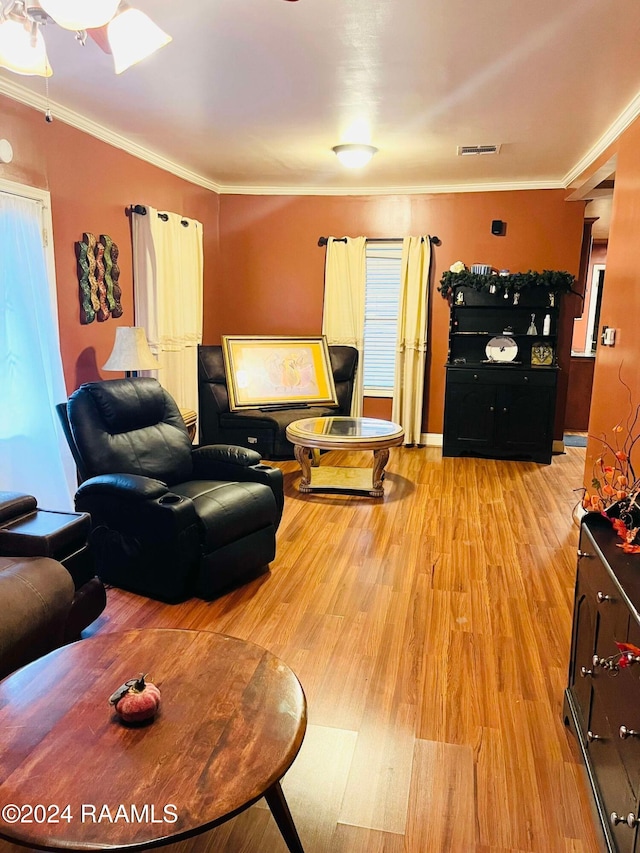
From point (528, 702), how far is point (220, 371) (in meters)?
4.13

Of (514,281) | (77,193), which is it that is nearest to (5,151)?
(77,193)

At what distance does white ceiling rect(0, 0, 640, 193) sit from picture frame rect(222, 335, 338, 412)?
5.40 feet

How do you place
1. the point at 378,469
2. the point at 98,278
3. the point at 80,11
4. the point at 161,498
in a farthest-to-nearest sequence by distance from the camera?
the point at 378,469
the point at 98,278
the point at 161,498
the point at 80,11

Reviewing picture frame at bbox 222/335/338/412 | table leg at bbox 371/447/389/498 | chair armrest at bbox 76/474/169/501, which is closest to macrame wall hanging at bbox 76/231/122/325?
picture frame at bbox 222/335/338/412

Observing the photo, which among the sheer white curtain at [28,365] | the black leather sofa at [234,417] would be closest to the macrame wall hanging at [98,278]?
the sheer white curtain at [28,365]

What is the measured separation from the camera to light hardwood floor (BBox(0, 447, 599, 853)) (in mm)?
1689

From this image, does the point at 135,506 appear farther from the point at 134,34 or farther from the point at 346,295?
the point at 346,295

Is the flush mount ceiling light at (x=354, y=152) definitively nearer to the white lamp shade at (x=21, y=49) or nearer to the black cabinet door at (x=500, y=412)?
the black cabinet door at (x=500, y=412)

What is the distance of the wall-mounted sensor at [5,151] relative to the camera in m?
3.19

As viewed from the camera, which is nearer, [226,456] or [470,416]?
[226,456]

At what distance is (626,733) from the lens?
4.50 ft

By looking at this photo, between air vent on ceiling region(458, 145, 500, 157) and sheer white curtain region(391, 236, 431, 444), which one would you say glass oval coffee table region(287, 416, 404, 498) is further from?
air vent on ceiling region(458, 145, 500, 157)

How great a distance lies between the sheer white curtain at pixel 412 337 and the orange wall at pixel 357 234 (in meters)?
0.16

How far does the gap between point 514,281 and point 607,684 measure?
14.7 ft
